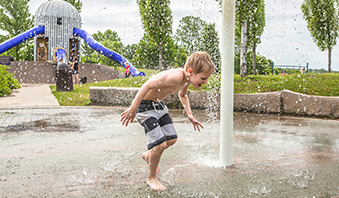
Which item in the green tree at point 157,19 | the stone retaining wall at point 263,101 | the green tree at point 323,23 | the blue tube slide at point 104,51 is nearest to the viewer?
the stone retaining wall at point 263,101

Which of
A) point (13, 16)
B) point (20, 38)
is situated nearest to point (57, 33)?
point (20, 38)

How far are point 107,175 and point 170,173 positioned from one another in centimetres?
72

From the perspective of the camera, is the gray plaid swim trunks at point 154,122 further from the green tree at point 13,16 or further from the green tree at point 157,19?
the green tree at point 13,16

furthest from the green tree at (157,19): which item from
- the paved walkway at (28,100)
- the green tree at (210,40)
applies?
the paved walkway at (28,100)

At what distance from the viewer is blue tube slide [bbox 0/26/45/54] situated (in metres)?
26.1

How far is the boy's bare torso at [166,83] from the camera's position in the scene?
9.52 ft

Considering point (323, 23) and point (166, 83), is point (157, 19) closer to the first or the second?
point (323, 23)

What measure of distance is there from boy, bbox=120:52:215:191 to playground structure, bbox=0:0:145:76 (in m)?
25.1

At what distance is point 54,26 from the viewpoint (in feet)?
94.3

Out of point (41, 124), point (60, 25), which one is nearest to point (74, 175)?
point (41, 124)

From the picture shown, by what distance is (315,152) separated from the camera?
4.44 meters

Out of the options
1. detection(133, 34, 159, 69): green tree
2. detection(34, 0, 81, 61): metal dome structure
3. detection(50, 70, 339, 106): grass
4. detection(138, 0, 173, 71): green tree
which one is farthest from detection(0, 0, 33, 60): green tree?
detection(50, 70, 339, 106): grass

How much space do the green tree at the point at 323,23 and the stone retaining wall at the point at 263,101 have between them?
1610cm

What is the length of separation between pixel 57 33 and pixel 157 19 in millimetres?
15285
